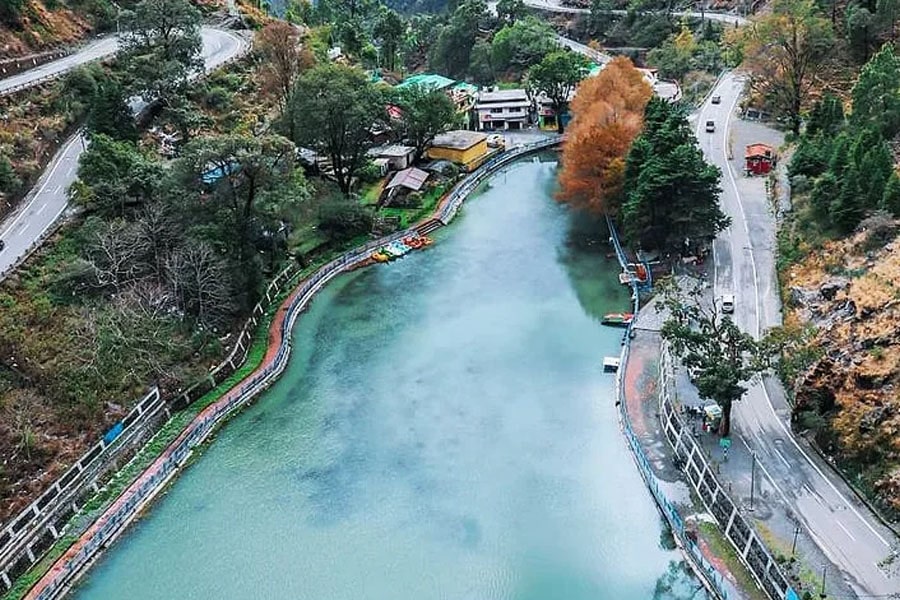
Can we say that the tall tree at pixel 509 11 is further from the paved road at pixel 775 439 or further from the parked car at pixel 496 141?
the paved road at pixel 775 439

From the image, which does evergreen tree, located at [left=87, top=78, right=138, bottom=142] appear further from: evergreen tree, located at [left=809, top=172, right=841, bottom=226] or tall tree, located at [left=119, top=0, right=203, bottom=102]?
evergreen tree, located at [left=809, top=172, right=841, bottom=226]

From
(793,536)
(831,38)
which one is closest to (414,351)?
(793,536)

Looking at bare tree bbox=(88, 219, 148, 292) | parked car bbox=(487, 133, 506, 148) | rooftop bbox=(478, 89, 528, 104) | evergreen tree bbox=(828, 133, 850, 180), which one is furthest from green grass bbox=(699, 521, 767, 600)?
rooftop bbox=(478, 89, 528, 104)

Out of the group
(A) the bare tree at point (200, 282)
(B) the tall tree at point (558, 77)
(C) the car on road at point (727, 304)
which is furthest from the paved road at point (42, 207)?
(B) the tall tree at point (558, 77)

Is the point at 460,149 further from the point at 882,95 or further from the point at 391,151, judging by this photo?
the point at 882,95

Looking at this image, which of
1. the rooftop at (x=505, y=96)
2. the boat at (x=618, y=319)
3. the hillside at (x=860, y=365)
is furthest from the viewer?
the rooftop at (x=505, y=96)

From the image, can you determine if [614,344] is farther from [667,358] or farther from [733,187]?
[733,187]
